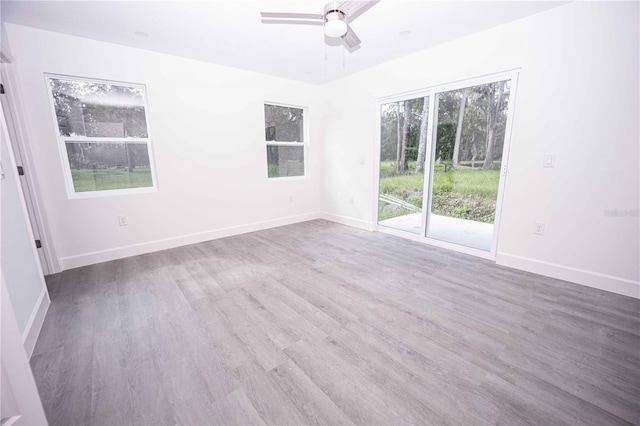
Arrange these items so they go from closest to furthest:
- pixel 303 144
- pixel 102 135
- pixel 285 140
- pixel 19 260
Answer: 1. pixel 19 260
2. pixel 102 135
3. pixel 285 140
4. pixel 303 144

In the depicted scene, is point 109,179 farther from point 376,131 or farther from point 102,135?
point 376,131

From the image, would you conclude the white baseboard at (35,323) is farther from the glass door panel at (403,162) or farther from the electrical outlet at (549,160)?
the electrical outlet at (549,160)

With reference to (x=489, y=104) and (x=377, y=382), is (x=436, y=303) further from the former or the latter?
(x=489, y=104)

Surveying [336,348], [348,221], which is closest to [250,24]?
[336,348]

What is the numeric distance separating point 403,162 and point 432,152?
521 mm

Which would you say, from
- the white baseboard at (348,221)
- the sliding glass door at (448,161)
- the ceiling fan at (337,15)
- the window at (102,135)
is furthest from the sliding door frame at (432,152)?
the window at (102,135)

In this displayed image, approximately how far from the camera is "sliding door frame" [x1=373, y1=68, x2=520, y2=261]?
277 centimetres

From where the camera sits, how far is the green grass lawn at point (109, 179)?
3.03m

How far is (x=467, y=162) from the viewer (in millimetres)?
3201

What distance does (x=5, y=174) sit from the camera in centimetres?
194

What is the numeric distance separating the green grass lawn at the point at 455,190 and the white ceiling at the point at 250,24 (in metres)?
1.57

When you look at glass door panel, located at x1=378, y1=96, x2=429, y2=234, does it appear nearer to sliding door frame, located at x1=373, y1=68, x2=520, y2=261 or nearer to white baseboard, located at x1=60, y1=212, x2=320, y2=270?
sliding door frame, located at x1=373, y1=68, x2=520, y2=261

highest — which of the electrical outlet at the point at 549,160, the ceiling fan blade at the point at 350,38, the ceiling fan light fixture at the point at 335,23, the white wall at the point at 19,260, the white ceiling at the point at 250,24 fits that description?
the white ceiling at the point at 250,24

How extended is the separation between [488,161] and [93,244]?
16.0 feet
